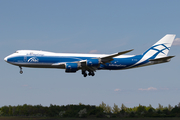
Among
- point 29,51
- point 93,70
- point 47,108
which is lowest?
point 47,108

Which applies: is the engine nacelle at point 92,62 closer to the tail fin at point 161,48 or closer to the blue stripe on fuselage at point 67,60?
the blue stripe on fuselage at point 67,60

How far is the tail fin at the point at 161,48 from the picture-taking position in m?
48.7

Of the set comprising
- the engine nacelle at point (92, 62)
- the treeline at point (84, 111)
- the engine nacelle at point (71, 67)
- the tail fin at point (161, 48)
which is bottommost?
the treeline at point (84, 111)

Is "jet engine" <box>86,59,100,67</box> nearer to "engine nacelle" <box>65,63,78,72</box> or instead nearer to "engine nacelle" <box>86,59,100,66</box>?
"engine nacelle" <box>86,59,100,66</box>

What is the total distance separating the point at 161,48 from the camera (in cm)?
4947

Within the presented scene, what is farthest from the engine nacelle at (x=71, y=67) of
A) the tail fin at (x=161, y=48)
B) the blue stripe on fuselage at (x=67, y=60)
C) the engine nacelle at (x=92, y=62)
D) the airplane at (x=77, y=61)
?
the tail fin at (x=161, y=48)

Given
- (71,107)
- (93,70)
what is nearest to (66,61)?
(93,70)

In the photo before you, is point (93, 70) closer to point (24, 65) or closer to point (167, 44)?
point (24, 65)

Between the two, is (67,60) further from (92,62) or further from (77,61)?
(92,62)

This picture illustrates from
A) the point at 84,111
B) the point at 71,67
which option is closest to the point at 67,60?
the point at 71,67

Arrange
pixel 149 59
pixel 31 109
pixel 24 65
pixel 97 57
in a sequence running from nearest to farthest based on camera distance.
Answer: pixel 24 65, pixel 97 57, pixel 149 59, pixel 31 109

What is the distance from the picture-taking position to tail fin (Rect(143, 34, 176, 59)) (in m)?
48.7

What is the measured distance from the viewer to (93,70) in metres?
45.0

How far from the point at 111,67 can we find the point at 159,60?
9.60 m
